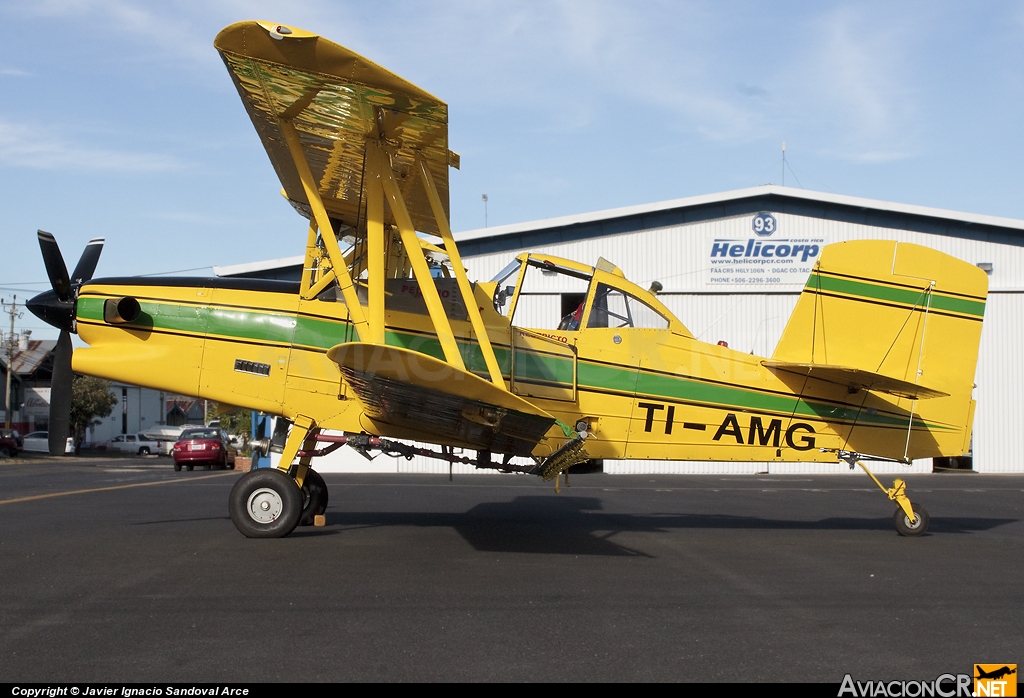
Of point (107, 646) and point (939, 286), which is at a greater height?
point (939, 286)

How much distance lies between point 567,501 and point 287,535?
20.9ft

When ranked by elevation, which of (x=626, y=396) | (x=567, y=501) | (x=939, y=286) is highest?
(x=939, y=286)

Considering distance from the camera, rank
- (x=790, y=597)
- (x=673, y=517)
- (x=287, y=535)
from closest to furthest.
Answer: (x=790, y=597) → (x=287, y=535) → (x=673, y=517)

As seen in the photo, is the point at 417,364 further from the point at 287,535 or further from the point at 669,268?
the point at 669,268

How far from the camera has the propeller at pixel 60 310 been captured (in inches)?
328

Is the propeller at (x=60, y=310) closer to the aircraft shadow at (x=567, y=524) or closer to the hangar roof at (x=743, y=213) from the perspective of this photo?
the aircraft shadow at (x=567, y=524)

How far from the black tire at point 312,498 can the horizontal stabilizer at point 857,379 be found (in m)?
5.64

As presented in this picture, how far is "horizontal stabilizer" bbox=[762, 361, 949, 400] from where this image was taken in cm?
912

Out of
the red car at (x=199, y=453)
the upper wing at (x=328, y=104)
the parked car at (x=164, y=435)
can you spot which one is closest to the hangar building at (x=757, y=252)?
the red car at (x=199, y=453)


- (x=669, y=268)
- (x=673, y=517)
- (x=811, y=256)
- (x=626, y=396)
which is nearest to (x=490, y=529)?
(x=626, y=396)

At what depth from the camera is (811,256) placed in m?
25.7

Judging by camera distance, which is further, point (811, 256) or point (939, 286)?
point (811, 256)

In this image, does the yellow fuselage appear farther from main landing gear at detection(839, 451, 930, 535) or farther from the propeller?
main landing gear at detection(839, 451, 930, 535)

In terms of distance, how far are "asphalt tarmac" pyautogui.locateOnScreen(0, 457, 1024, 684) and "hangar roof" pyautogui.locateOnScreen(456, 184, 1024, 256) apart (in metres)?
15.0
